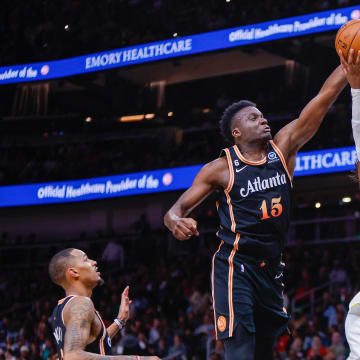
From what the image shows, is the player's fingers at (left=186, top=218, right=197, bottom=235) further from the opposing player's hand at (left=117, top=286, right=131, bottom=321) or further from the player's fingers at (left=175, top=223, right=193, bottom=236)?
the opposing player's hand at (left=117, top=286, right=131, bottom=321)

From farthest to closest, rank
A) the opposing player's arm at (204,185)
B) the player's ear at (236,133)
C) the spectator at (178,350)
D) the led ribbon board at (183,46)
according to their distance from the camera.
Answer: the led ribbon board at (183,46) → the spectator at (178,350) → the player's ear at (236,133) → the opposing player's arm at (204,185)

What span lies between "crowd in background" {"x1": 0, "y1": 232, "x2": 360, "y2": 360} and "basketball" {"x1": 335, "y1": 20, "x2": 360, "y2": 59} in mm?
6889

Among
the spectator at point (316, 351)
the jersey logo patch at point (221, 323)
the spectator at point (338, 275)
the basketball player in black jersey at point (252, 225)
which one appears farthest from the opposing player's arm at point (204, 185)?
the spectator at point (338, 275)

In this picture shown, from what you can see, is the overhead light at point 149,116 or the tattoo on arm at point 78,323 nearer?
the tattoo on arm at point 78,323

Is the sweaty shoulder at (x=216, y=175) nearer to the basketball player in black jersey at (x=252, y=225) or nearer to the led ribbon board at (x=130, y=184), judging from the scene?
the basketball player in black jersey at (x=252, y=225)

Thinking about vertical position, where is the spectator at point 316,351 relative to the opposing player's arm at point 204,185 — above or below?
below

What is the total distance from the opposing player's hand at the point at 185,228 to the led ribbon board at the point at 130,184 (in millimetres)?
11465

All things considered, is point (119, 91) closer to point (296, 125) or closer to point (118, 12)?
point (118, 12)

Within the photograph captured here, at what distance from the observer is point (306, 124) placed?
475 centimetres

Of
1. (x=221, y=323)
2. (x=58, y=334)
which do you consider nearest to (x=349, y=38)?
(x=221, y=323)

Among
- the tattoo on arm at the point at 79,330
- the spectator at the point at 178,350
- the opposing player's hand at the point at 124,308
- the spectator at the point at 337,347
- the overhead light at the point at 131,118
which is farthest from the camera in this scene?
the overhead light at the point at 131,118

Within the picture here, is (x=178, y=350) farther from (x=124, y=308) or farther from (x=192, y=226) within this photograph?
(x=192, y=226)

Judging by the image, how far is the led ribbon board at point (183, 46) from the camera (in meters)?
17.3

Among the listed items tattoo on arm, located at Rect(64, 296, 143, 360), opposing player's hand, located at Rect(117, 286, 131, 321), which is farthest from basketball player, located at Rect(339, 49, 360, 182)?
opposing player's hand, located at Rect(117, 286, 131, 321)
